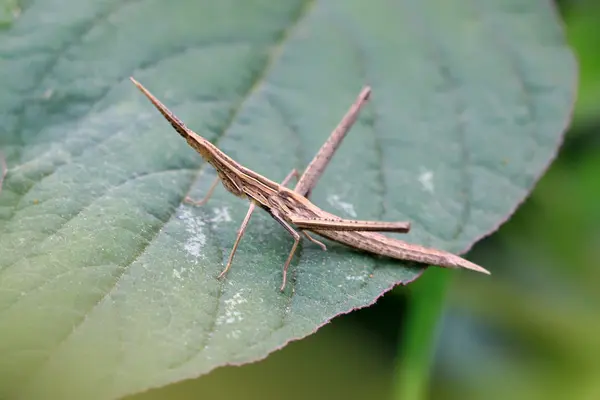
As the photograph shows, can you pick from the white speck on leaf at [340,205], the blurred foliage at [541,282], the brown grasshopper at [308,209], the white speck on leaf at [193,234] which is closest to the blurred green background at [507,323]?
the blurred foliage at [541,282]

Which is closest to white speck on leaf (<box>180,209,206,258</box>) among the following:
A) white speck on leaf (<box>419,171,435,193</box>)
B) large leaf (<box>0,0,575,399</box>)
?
large leaf (<box>0,0,575,399</box>)

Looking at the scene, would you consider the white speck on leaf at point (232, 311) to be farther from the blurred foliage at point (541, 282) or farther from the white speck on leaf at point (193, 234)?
the blurred foliage at point (541, 282)

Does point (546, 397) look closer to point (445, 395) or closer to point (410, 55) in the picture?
point (445, 395)

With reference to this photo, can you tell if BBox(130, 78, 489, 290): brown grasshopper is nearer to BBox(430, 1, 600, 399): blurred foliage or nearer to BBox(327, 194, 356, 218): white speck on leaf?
BBox(327, 194, 356, 218): white speck on leaf

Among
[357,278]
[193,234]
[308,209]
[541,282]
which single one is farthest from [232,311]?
[541,282]

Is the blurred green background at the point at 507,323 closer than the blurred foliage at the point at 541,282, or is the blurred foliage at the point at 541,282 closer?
the blurred green background at the point at 507,323

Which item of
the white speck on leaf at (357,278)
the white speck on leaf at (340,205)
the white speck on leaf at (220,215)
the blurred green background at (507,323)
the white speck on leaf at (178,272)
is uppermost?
the white speck on leaf at (340,205)

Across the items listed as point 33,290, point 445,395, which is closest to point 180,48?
point 33,290
